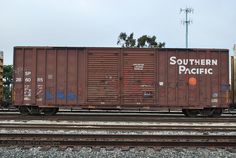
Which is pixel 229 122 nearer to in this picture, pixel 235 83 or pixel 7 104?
pixel 235 83

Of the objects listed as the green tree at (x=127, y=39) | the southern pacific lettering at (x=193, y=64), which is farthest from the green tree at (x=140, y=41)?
the southern pacific lettering at (x=193, y=64)

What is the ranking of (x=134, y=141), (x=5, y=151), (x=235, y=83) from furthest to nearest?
1. (x=235, y=83)
2. (x=134, y=141)
3. (x=5, y=151)

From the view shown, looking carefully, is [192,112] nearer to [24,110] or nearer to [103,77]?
[103,77]

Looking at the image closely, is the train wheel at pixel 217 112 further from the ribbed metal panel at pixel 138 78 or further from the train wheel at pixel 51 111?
the train wheel at pixel 51 111

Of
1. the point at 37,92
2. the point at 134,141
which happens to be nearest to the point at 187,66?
the point at 37,92

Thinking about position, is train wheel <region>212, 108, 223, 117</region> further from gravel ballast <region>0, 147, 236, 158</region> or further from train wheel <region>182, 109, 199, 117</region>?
gravel ballast <region>0, 147, 236, 158</region>

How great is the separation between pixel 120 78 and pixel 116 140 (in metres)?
8.04

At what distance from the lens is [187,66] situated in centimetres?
1697

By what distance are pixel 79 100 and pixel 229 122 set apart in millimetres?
7006

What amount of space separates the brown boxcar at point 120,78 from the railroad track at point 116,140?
24.3ft

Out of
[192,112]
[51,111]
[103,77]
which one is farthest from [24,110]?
[192,112]

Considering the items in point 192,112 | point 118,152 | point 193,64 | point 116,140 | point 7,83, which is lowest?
point 118,152

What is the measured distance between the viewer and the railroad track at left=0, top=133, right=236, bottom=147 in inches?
333

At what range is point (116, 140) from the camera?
8875mm
